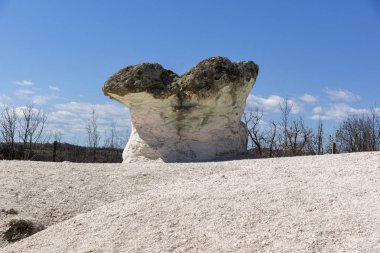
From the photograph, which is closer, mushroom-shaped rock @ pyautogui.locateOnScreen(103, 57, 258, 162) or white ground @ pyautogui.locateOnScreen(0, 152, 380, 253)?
white ground @ pyautogui.locateOnScreen(0, 152, 380, 253)

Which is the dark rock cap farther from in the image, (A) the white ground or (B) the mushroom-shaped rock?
(A) the white ground

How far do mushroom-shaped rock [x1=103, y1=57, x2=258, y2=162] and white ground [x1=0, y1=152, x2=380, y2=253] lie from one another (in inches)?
115

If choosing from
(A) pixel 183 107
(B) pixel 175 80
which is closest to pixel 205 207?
(A) pixel 183 107

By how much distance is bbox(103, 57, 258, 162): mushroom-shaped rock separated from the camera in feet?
37.4

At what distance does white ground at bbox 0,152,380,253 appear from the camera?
470 centimetres

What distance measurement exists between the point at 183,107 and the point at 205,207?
6129mm

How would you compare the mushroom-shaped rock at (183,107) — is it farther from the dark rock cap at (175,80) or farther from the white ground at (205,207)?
the white ground at (205,207)

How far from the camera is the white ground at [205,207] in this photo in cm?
470

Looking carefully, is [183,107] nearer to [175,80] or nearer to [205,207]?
[175,80]

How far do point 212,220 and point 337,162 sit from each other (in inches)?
134

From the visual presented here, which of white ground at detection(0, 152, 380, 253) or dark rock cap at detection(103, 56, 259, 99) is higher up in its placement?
dark rock cap at detection(103, 56, 259, 99)

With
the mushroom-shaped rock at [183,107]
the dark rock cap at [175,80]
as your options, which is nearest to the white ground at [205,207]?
the mushroom-shaped rock at [183,107]

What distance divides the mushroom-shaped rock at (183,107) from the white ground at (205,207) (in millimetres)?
→ 2924

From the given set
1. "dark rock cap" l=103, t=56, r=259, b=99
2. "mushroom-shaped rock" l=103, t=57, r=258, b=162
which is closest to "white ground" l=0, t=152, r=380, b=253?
"mushroom-shaped rock" l=103, t=57, r=258, b=162
